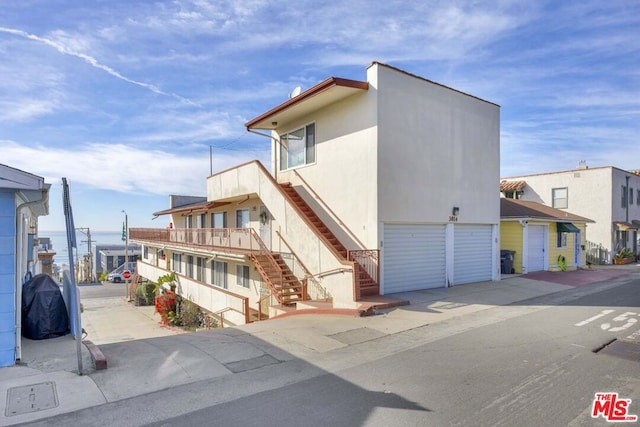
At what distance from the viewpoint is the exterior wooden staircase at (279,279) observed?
507 inches

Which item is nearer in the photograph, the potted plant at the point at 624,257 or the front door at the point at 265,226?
the front door at the point at 265,226

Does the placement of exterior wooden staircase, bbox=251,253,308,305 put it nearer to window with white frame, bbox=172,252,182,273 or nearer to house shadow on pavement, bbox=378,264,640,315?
house shadow on pavement, bbox=378,264,640,315

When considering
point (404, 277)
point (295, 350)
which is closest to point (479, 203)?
point (404, 277)

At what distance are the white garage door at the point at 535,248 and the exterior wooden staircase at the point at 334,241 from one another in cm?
1101

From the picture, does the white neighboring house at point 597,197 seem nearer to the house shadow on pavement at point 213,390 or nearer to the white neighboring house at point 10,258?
the house shadow on pavement at point 213,390

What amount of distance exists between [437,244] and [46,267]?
15806 mm

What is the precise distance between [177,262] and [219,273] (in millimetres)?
8301

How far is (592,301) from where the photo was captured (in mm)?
11969

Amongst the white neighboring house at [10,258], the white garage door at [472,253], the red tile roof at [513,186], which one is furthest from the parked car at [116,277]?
the white neighboring house at [10,258]

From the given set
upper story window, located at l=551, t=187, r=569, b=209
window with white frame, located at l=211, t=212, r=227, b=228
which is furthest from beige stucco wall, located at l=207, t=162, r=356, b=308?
upper story window, located at l=551, t=187, r=569, b=209

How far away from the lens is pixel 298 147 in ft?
54.2

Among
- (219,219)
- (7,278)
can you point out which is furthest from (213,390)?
(219,219)

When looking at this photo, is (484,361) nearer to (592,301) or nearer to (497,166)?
(592,301)

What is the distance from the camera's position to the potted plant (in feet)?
86.2
